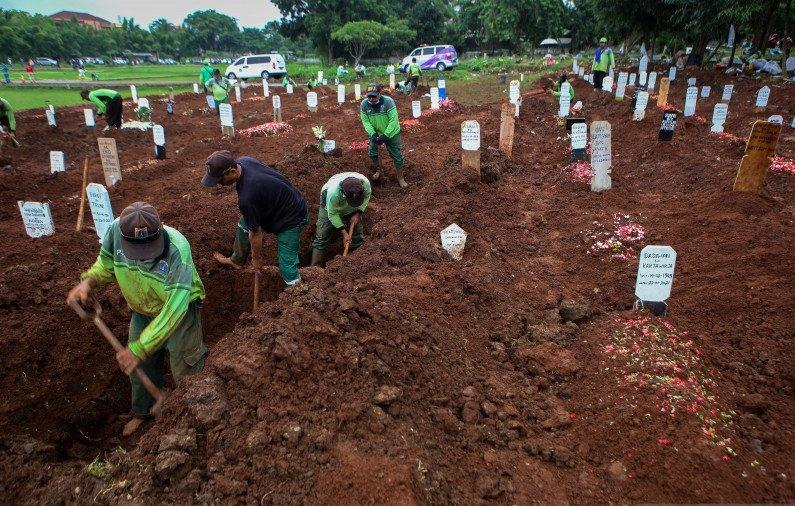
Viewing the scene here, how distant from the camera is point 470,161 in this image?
7.69 meters

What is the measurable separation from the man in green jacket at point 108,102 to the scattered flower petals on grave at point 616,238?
46.2ft

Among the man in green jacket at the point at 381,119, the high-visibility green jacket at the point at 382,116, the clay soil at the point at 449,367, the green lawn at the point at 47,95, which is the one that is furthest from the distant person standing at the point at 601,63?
the green lawn at the point at 47,95

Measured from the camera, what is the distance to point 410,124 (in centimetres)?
1384

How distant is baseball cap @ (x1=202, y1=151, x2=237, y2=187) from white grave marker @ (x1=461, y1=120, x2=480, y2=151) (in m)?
4.18

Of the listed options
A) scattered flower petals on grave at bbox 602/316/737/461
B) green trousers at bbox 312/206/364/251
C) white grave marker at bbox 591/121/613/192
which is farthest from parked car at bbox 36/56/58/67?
scattered flower petals on grave at bbox 602/316/737/461

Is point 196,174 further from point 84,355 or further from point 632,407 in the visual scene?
point 632,407

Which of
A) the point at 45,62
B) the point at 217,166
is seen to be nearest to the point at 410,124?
the point at 217,166

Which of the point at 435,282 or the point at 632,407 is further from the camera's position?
the point at 435,282

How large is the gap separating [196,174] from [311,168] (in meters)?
2.88

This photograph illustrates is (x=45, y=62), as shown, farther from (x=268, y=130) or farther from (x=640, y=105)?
(x=640, y=105)

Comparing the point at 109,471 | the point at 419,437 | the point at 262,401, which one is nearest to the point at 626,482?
the point at 419,437

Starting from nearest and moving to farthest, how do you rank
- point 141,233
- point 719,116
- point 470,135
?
point 141,233 < point 470,135 < point 719,116

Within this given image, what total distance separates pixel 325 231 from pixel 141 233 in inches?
115

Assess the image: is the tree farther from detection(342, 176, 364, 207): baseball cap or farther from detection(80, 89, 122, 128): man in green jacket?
detection(342, 176, 364, 207): baseball cap
